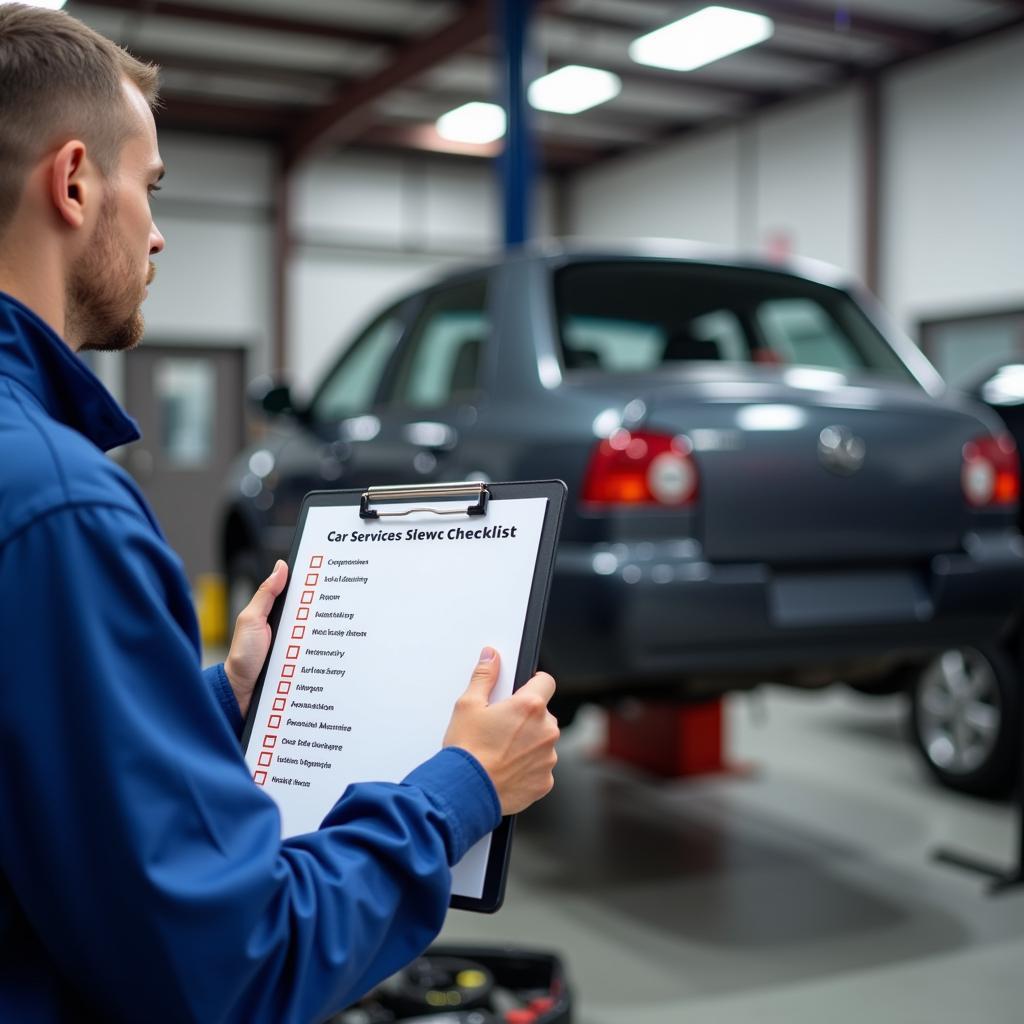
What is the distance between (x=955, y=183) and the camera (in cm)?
894

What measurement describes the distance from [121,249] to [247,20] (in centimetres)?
879

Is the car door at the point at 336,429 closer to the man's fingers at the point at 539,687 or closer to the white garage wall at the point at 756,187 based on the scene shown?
the man's fingers at the point at 539,687

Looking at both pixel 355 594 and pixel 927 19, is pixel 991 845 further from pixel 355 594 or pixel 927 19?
pixel 927 19

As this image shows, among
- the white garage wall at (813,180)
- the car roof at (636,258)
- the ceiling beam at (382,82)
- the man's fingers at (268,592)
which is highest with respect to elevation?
the ceiling beam at (382,82)

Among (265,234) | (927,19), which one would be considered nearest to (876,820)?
(927,19)

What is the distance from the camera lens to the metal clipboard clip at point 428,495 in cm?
120

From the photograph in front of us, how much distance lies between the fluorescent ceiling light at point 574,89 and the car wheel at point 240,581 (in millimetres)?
6527

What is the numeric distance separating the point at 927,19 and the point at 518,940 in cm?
816

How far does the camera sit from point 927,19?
8.89 m

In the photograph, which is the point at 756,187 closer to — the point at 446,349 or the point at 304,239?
the point at 304,239

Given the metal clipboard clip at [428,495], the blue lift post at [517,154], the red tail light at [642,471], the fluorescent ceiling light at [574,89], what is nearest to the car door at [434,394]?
the red tail light at [642,471]

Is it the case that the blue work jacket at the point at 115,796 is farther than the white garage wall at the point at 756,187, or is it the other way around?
the white garage wall at the point at 756,187

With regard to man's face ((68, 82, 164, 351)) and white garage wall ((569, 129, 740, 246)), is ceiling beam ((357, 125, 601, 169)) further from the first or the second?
man's face ((68, 82, 164, 351))

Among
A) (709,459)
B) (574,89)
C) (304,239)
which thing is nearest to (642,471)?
(709,459)
